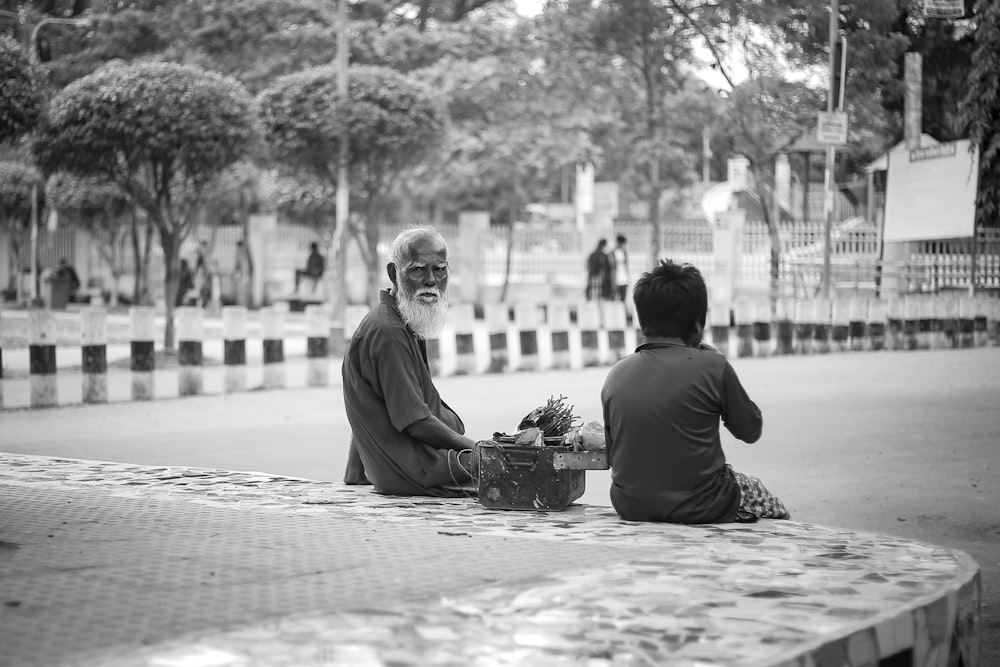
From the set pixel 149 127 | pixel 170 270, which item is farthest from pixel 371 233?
pixel 149 127

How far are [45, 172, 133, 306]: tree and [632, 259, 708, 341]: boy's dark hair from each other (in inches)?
1054

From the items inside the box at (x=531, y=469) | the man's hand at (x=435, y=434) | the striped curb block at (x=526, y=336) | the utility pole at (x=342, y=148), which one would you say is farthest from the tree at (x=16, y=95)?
the items inside the box at (x=531, y=469)

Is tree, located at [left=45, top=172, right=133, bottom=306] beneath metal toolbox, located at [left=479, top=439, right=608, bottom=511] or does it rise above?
above

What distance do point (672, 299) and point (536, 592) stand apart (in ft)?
5.46

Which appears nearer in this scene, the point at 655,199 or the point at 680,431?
the point at 680,431

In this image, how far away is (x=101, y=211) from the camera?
119 ft

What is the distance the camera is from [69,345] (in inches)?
799

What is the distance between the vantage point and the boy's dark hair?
16.4 ft

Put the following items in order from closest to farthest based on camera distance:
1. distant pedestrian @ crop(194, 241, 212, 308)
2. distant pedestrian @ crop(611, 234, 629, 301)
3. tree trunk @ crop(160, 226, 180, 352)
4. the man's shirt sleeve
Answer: the man's shirt sleeve, tree trunk @ crop(160, 226, 180, 352), distant pedestrian @ crop(611, 234, 629, 301), distant pedestrian @ crop(194, 241, 212, 308)

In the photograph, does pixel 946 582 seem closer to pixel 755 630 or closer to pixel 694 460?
pixel 755 630

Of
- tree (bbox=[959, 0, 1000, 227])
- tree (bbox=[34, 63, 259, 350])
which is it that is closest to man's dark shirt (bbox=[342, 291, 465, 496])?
tree (bbox=[959, 0, 1000, 227])

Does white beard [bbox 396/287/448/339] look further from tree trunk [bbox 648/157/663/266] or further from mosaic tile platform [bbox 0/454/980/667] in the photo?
tree trunk [bbox 648/157/663/266]

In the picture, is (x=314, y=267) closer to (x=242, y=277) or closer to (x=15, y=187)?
(x=242, y=277)

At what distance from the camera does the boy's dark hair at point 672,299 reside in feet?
16.4
